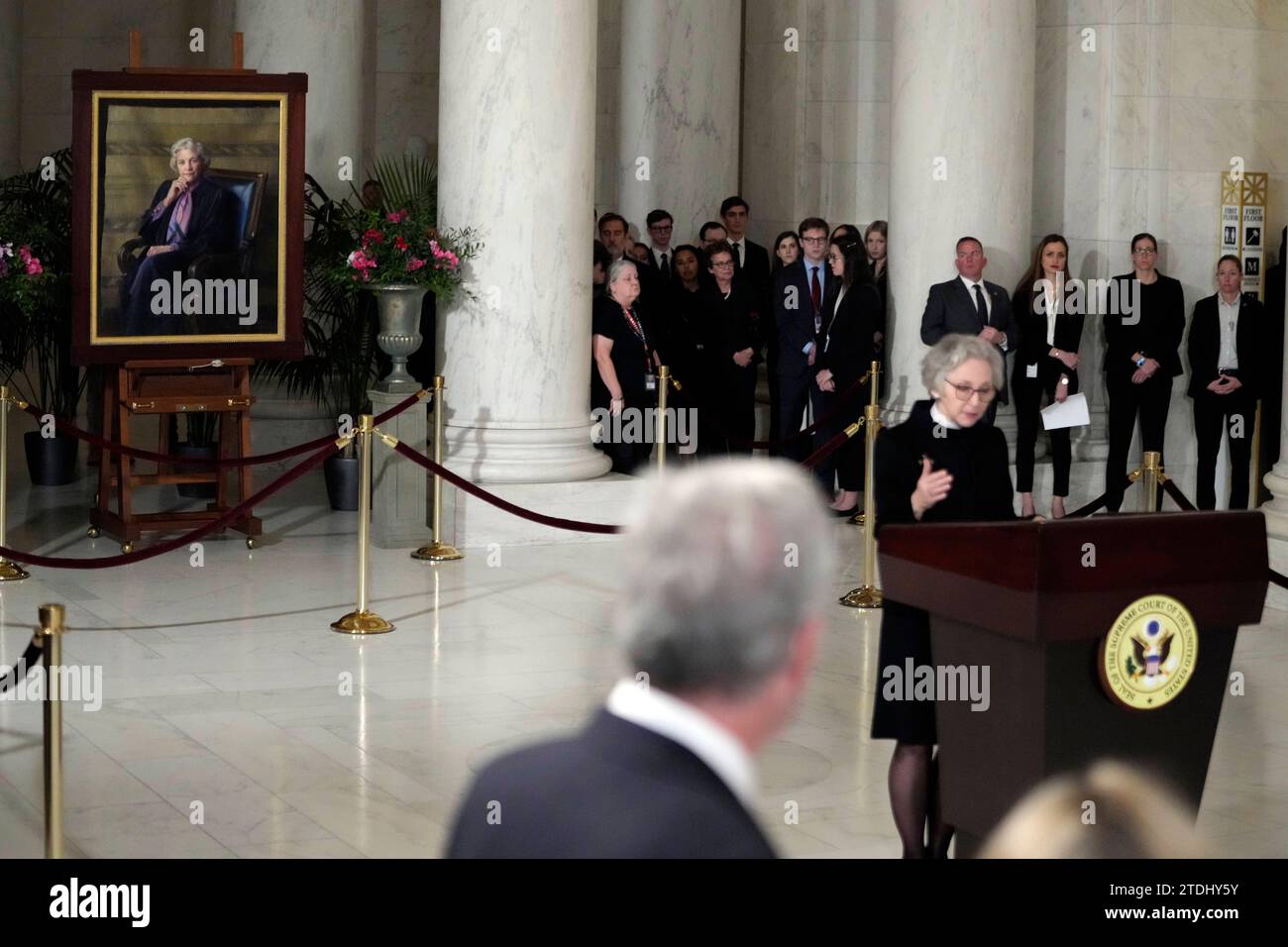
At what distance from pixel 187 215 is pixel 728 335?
415 cm

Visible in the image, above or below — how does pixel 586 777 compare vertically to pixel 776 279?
below

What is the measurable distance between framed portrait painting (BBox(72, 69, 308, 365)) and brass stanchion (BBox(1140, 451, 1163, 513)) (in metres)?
5.48

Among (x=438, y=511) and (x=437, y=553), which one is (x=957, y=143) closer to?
(x=438, y=511)

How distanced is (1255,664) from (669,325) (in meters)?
5.73

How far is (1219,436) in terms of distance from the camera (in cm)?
1341

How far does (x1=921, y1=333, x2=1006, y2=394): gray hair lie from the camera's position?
5902mm

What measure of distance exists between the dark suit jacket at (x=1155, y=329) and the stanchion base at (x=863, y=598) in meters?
3.60

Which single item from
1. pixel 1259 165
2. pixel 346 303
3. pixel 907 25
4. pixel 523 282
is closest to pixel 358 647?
pixel 523 282

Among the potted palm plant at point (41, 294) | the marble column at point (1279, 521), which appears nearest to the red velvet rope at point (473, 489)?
the potted palm plant at point (41, 294)

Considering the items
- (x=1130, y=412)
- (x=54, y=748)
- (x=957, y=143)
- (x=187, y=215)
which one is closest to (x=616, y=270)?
(x=957, y=143)

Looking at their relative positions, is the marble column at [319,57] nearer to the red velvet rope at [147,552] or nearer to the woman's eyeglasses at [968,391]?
the red velvet rope at [147,552]

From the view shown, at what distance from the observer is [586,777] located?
2164 mm
